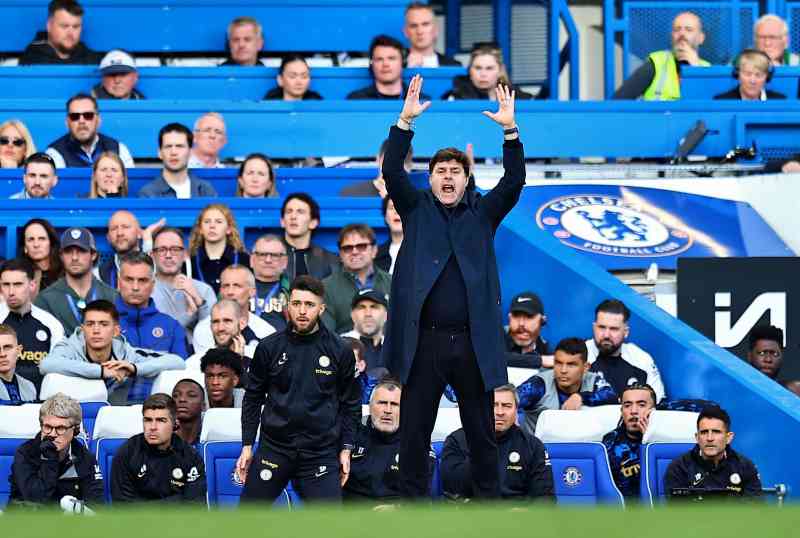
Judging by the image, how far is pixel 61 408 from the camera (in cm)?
797

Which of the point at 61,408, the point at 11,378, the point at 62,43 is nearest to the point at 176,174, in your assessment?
the point at 62,43

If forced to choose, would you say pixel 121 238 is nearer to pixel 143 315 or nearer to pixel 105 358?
pixel 143 315

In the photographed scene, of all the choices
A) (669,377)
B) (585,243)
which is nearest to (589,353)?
(669,377)

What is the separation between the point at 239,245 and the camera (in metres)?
10.5

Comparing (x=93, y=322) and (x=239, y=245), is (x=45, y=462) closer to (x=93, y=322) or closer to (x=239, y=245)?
(x=93, y=322)

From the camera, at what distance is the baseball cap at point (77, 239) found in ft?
32.9

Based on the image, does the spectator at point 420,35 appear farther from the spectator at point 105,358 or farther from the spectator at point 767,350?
the spectator at point 105,358

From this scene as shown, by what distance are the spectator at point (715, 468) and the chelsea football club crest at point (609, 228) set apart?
11.3ft

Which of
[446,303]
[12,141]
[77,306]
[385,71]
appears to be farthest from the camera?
[385,71]

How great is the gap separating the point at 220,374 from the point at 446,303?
8.76ft

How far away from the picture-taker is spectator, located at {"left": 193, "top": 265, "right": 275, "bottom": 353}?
9.59 metres

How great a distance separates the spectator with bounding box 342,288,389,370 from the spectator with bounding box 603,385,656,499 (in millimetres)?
1563

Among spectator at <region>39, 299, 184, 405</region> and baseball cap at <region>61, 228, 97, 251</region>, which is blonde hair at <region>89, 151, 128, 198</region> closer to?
baseball cap at <region>61, 228, 97, 251</region>

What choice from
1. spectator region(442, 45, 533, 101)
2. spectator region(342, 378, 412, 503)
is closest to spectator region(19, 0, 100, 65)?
spectator region(442, 45, 533, 101)
